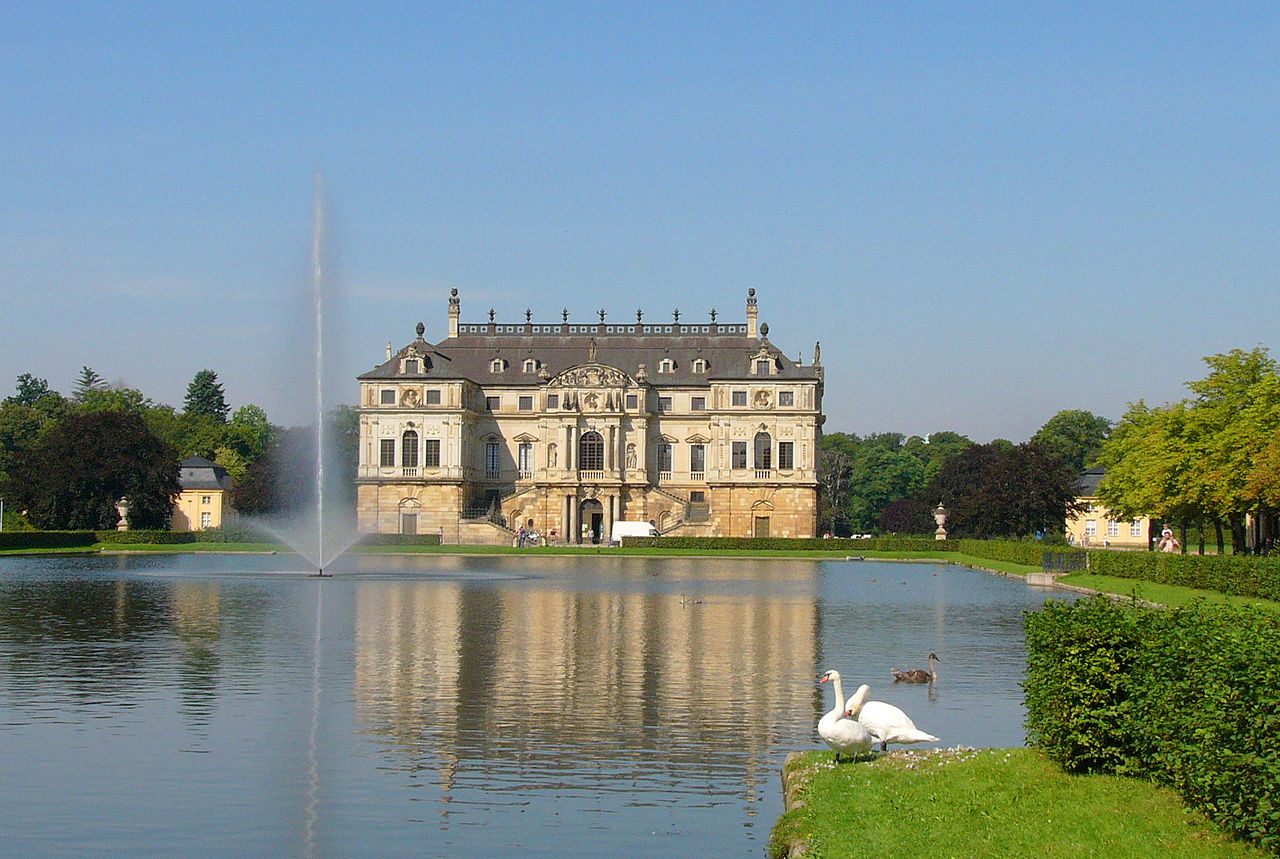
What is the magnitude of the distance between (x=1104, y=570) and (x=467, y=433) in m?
57.8

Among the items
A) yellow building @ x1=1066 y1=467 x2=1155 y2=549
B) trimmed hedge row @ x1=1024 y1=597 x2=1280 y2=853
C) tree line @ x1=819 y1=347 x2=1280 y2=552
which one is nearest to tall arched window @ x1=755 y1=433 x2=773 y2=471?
tree line @ x1=819 y1=347 x2=1280 y2=552

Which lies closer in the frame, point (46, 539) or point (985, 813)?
point (985, 813)

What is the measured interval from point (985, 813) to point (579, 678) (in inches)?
439

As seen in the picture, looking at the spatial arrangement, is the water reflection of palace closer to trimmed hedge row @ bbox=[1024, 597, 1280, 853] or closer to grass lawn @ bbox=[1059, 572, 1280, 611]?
trimmed hedge row @ bbox=[1024, 597, 1280, 853]

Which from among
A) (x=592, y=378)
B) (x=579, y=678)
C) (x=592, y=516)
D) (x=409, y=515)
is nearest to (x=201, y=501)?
(x=409, y=515)

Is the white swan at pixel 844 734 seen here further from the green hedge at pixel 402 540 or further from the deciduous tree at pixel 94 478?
the deciduous tree at pixel 94 478

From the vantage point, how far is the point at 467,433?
99688mm

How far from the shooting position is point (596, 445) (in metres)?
97.4

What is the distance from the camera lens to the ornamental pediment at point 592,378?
9756 centimetres

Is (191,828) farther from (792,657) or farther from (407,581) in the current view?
(407,581)

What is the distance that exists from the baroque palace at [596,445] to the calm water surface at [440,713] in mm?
56787

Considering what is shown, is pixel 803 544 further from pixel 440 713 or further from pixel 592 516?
pixel 440 713

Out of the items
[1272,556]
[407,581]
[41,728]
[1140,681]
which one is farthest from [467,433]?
[1140,681]

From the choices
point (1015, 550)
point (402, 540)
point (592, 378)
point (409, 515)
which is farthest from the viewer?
point (592, 378)
